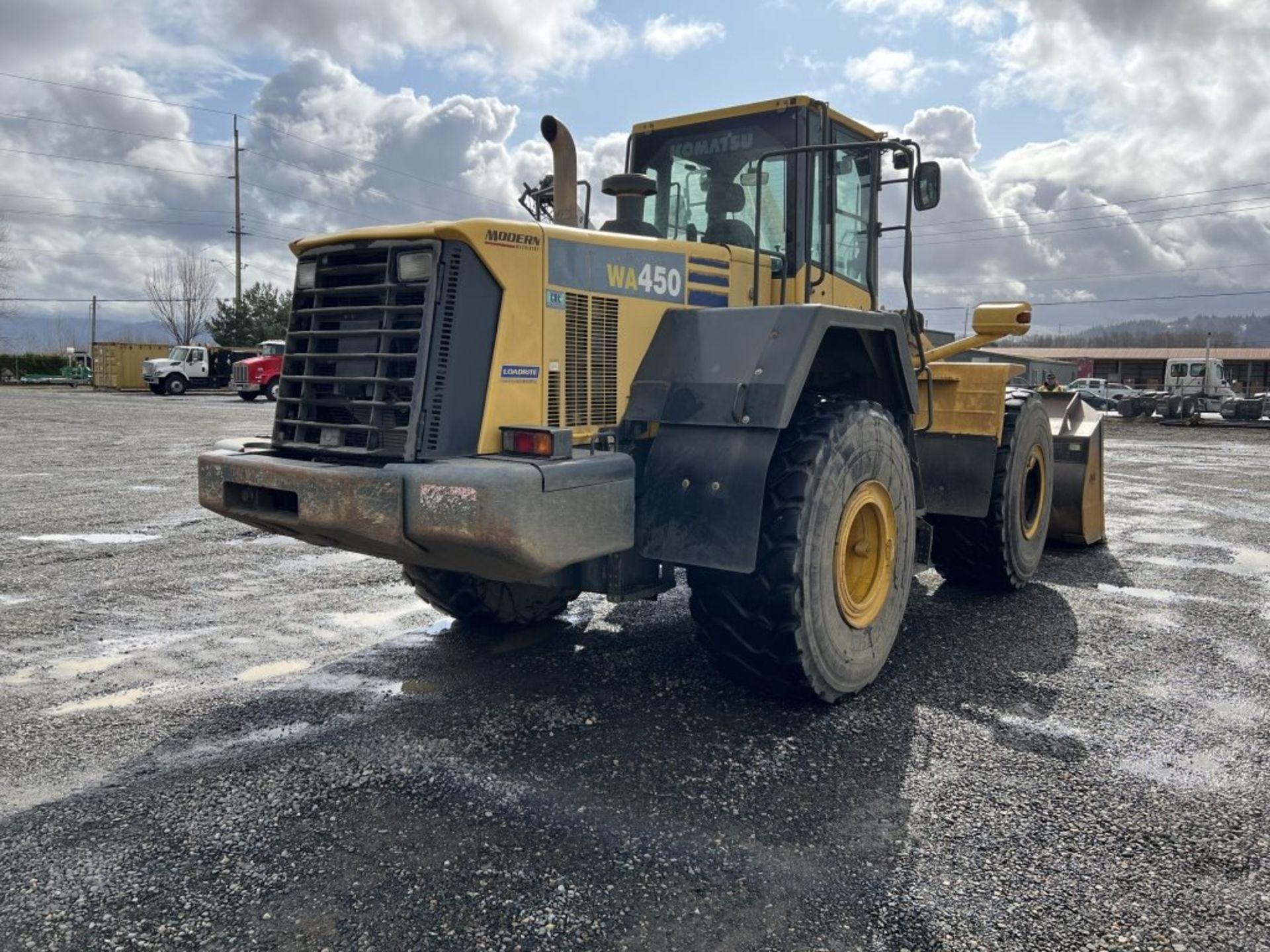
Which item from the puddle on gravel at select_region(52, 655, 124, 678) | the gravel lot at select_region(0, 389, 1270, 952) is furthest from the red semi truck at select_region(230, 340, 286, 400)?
the puddle on gravel at select_region(52, 655, 124, 678)

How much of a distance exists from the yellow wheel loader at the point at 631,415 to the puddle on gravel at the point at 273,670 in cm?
71

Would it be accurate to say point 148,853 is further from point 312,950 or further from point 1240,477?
point 1240,477

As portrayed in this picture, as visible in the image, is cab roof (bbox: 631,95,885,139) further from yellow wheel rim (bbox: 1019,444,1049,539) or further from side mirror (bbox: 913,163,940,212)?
yellow wheel rim (bbox: 1019,444,1049,539)

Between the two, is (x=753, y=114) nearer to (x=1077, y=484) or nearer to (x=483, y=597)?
(x=483, y=597)

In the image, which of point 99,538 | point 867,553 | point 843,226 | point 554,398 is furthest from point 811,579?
point 99,538

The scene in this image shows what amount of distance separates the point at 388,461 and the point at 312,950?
184 cm

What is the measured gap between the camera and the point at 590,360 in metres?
4.09

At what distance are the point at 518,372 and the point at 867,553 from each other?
1902 mm

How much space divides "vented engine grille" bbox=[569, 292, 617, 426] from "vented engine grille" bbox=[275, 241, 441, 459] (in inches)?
23.6

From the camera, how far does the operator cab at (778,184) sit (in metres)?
4.93

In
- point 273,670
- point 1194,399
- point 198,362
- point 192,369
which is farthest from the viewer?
point 198,362

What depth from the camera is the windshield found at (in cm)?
497

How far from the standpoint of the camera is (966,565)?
21.3 ft

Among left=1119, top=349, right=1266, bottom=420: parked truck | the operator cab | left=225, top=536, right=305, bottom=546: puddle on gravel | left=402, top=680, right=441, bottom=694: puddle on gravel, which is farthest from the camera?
left=1119, top=349, right=1266, bottom=420: parked truck
